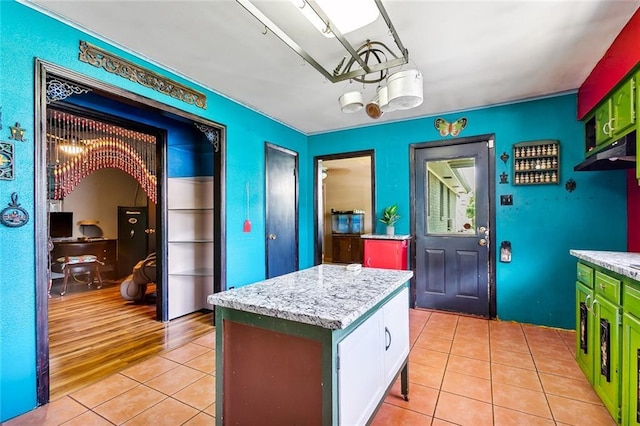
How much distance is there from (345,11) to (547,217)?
3207 millimetres

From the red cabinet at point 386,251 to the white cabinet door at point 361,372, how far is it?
225 centimetres

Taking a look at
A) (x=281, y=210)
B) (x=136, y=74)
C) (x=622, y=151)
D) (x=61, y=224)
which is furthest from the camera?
(x=61, y=224)

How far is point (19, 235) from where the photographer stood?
1837 mm

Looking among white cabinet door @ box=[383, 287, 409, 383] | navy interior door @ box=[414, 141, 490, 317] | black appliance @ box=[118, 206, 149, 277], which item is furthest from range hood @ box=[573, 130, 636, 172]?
black appliance @ box=[118, 206, 149, 277]

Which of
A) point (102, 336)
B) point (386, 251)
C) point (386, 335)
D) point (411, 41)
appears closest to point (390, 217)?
point (386, 251)

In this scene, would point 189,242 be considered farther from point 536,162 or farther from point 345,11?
point 536,162

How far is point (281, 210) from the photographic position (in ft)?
14.2

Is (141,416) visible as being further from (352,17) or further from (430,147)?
(430,147)

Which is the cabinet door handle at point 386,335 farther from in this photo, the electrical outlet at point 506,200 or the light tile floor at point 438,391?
the electrical outlet at point 506,200

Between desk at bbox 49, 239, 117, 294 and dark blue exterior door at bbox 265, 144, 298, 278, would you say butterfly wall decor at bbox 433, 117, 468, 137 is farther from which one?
desk at bbox 49, 239, 117, 294

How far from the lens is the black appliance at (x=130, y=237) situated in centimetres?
574

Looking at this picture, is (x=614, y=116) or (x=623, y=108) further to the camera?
(x=614, y=116)

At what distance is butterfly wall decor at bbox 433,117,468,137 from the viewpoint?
378 cm

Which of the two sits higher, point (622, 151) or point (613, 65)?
point (613, 65)
